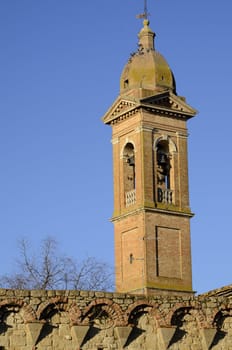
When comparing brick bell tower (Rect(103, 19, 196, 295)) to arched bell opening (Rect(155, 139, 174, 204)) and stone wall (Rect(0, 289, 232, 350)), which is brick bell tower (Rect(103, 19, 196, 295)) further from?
stone wall (Rect(0, 289, 232, 350))

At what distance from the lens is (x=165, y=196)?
4675 centimetres

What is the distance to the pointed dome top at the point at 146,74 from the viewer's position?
47344mm

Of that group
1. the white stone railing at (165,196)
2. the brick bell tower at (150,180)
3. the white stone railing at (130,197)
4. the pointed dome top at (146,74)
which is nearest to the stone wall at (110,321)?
the brick bell tower at (150,180)

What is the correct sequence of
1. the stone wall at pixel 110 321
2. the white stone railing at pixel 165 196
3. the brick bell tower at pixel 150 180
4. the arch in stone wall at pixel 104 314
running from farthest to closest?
the white stone railing at pixel 165 196 → the brick bell tower at pixel 150 180 → the arch in stone wall at pixel 104 314 → the stone wall at pixel 110 321

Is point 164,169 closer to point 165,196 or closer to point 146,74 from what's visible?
point 165,196

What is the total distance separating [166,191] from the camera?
154 ft

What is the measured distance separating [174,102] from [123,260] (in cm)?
820

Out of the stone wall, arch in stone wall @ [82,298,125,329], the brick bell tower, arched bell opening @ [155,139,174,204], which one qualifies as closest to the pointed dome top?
the brick bell tower

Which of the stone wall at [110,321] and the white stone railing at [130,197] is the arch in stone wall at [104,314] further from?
the white stone railing at [130,197]

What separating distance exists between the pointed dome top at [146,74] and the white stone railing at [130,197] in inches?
190

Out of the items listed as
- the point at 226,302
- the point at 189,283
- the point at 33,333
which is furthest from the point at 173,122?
the point at 33,333

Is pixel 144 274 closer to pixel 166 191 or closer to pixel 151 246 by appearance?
pixel 151 246

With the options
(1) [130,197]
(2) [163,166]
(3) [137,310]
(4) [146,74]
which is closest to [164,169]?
(2) [163,166]

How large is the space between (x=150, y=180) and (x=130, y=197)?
1.42 meters
